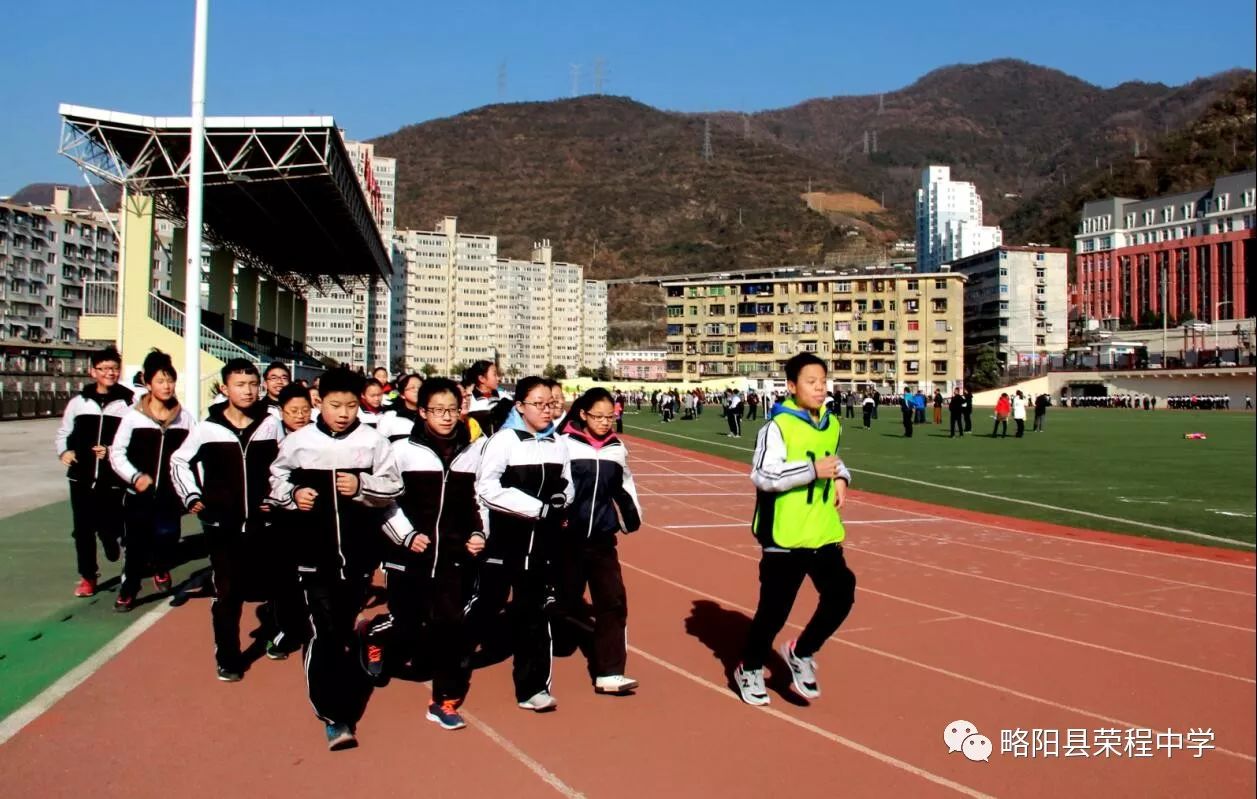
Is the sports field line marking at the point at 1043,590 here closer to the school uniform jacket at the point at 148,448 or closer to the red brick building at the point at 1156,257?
the school uniform jacket at the point at 148,448

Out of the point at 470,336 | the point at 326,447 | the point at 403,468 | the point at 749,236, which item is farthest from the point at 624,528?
the point at 749,236

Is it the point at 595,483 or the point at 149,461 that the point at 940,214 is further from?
the point at 595,483

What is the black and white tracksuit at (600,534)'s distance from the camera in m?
4.77

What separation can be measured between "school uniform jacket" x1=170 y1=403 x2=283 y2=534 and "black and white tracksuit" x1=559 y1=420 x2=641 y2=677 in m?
1.62

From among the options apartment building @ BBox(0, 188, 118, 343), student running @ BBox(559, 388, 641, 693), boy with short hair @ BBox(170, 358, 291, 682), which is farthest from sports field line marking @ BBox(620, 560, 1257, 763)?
apartment building @ BBox(0, 188, 118, 343)

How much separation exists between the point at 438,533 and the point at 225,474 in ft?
4.67

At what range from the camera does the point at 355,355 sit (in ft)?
366

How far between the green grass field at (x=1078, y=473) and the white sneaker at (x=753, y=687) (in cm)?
205

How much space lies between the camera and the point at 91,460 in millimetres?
6906

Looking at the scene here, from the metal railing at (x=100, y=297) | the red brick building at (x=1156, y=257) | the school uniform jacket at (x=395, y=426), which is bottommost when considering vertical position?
the school uniform jacket at (x=395, y=426)

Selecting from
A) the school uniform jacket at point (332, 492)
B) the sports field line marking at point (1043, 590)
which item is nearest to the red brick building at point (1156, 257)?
the sports field line marking at point (1043, 590)

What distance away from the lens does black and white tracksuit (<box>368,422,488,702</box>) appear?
4375 millimetres

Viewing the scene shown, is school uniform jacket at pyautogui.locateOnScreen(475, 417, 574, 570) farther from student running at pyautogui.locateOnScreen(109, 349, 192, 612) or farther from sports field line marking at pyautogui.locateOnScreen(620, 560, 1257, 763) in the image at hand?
student running at pyautogui.locateOnScreen(109, 349, 192, 612)

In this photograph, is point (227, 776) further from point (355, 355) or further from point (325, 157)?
point (355, 355)
